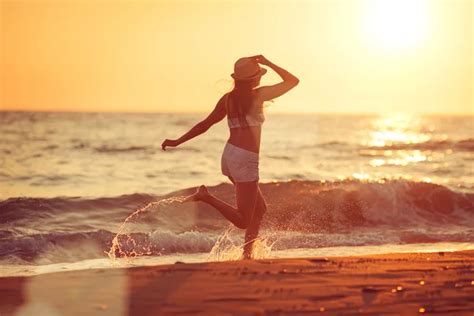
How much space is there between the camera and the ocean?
11609 millimetres

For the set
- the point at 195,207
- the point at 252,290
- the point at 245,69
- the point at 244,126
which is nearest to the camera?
the point at 252,290

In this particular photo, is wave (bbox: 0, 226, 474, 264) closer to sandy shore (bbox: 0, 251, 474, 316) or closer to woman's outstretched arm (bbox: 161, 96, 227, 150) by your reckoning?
woman's outstretched arm (bbox: 161, 96, 227, 150)

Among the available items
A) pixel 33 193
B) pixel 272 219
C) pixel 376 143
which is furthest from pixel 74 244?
pixel 376 143

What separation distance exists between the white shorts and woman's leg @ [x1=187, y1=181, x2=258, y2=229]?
0.07m

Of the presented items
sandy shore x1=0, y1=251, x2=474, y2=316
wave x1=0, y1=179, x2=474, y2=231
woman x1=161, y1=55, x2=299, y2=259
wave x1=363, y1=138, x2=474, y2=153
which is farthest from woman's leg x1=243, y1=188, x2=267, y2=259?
wave x1=363, y1=138, x2=474, y2=153

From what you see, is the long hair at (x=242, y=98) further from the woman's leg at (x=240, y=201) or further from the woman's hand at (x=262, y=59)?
the woman's leg at (x=240, y=201)

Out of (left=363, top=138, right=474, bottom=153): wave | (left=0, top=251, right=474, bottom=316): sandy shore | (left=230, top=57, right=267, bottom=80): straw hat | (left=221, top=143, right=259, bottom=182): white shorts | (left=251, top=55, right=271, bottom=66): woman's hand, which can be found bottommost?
(left=363, top=138, right=474, bottom=153): wave

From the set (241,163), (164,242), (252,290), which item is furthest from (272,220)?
(252,290)

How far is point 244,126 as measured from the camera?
805 cm

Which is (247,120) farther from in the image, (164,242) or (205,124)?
(164,242)

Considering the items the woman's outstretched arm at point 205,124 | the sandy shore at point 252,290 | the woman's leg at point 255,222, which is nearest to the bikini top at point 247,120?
the woman's outstretched arm at point 205,124

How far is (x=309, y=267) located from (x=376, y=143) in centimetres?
3966

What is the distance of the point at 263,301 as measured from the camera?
20.7ft

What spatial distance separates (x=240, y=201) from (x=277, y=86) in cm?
114
